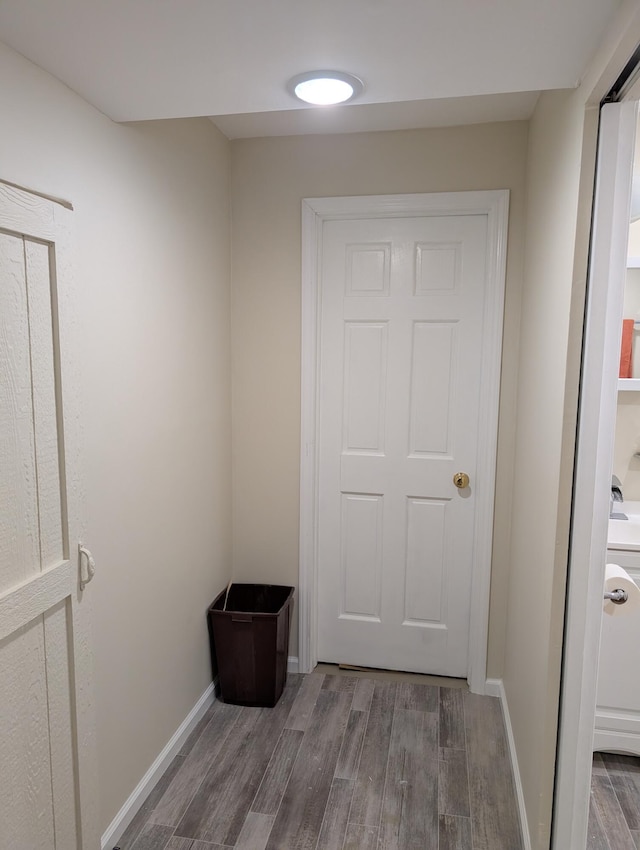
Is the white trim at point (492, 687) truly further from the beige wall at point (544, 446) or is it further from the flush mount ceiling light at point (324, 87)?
the flush mount ceiling light at point (324, 87)

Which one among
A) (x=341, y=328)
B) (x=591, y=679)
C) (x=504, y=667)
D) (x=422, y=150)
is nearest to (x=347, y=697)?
(x=504, y=667)

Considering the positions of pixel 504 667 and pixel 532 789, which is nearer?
pixel 532 789

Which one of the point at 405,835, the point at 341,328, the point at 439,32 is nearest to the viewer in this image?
the point at 439,32

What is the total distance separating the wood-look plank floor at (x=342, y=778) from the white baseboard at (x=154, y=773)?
3 centimetres

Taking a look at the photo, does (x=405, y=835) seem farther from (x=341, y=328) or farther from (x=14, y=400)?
(x=341, y=328)

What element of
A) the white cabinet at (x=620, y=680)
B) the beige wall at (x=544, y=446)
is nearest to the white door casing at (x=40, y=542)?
the beige wall at (x=544, y=446)

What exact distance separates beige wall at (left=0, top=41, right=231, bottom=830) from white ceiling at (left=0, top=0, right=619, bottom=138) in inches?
6.3

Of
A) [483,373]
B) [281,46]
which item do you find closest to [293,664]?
[483,373]

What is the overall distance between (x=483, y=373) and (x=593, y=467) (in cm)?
119

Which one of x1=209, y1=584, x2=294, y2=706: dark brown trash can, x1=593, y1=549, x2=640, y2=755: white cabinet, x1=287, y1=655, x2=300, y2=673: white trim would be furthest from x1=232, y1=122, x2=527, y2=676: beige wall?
x1=593, y1=549, x2=640, y2=755: white cabinet

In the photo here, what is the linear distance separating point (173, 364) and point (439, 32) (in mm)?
1379

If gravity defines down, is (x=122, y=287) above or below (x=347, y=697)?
above

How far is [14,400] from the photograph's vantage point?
137 centimetres

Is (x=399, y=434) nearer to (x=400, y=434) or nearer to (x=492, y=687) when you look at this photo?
(x=400, y=434)
